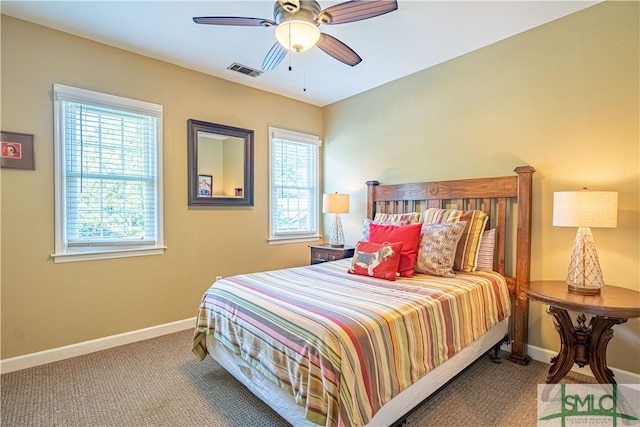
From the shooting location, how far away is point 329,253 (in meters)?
3.69

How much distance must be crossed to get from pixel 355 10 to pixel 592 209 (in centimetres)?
190

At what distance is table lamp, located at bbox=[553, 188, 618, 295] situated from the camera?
194 cm

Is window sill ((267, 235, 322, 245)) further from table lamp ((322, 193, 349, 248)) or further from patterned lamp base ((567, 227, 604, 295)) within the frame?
patterned lamp base ((567, 227, 604, 295))

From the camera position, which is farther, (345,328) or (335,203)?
(335,203)

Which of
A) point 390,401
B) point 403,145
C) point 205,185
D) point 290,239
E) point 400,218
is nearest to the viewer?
point 390,401

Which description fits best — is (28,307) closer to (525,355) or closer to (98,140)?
(98,140)

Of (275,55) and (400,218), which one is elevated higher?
(275,55)

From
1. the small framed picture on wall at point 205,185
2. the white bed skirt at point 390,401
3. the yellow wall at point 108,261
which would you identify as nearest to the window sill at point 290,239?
the yellow wall at point 108,261

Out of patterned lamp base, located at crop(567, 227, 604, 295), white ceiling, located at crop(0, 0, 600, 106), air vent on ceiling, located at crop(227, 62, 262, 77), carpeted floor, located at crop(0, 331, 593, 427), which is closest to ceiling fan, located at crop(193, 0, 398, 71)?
white ceiling, located at crop(0, 0, 600, 106)

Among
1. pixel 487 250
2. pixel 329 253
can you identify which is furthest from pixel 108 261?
pixel 487 250

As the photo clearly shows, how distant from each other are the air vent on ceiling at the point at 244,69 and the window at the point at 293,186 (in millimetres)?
740

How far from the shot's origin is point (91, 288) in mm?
2721

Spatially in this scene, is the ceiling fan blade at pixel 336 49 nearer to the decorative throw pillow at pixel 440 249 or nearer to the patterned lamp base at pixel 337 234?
the decorative throw pillow at pixel 440 249

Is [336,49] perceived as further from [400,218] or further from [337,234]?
[337,234]
